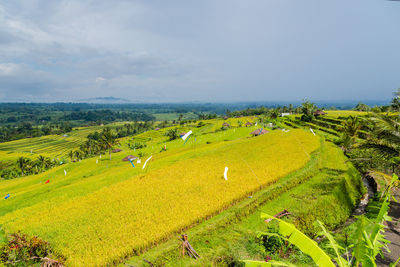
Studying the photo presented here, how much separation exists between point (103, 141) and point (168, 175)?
37534 mm

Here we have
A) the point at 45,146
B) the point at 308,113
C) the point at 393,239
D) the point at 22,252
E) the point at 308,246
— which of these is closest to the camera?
the point at 308,246

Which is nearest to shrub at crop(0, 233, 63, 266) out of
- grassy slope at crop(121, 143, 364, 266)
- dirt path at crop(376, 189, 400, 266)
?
grassy slope at crop(121, 143, 364, 266)

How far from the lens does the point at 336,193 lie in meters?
13.9

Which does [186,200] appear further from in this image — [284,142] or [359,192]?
[284,142]

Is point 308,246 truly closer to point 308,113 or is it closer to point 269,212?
point 269,212

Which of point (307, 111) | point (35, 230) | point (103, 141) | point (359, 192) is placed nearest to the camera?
point (35, 230)

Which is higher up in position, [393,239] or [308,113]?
[308,113]

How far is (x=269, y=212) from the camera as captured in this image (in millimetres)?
12547

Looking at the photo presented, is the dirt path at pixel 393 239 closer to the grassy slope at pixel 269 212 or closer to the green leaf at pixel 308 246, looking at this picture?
the grassy slope at pixel 269 212

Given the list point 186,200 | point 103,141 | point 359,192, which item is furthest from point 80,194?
point 103,141

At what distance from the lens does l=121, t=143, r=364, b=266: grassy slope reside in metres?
8.87

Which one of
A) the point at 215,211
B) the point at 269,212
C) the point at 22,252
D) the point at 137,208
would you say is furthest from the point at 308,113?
the point at 22,252

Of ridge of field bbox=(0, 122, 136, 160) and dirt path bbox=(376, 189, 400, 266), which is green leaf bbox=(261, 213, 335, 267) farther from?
ridge of field bbox=(0, 122, 136, 160)

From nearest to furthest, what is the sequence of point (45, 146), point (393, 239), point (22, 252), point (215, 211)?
point (22, 252) < point (393, 239) < point (215, 211) < point (45, 146)
